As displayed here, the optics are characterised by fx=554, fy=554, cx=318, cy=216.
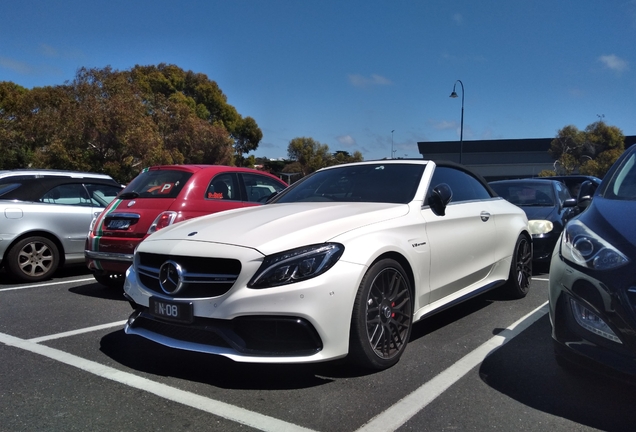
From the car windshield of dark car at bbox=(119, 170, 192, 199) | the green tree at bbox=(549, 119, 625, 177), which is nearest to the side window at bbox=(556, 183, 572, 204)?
the car windshield of dark car at bbox=(119, 170, 192, 199)

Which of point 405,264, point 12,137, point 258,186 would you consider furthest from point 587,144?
point 405,264

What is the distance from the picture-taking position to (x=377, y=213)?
3.97 metres

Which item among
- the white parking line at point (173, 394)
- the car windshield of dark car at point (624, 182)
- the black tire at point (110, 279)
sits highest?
the car windshield of dark car at point (624, 182)

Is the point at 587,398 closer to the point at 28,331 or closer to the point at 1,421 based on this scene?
the point at 1,421

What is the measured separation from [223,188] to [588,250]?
15.7 ft

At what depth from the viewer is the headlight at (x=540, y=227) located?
25.9 feet

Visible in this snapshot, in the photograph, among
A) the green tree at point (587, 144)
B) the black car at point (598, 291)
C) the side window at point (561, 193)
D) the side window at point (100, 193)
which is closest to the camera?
Answer: the black car at point (598, 291)

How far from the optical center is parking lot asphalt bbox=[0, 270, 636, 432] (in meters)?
2.93

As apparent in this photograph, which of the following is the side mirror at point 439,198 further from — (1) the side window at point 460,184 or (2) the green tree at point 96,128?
(2) the green tree at point 96,128

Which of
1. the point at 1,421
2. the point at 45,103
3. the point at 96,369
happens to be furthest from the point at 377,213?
the point at 45,103

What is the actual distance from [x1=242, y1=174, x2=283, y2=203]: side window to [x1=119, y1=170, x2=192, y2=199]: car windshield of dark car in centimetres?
101

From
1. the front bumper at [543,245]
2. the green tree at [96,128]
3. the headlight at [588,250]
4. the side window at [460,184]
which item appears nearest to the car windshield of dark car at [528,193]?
the front bumper at [543,245]

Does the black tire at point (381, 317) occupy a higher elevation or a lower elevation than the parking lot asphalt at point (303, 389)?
higher

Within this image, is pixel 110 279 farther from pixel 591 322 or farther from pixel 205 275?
pixel 591 322
